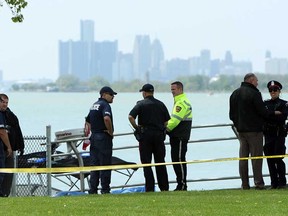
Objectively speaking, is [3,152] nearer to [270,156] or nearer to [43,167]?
[43,167]

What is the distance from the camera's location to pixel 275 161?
18.0 m

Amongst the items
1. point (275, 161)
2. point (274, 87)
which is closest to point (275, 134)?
point (275, 161)

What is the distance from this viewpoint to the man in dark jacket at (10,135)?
57.2ft

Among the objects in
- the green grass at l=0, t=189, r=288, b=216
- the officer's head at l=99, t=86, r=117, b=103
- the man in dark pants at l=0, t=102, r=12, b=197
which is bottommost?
the green grass at l=0, t=189, r=288, b=216

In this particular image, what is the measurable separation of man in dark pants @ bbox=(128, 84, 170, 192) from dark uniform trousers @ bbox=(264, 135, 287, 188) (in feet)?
5.40

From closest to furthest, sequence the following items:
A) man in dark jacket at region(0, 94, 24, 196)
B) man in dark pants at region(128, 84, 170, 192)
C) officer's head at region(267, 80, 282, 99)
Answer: officer's head at region(267, 80, 282, 99) → man in dark jacket at region(0, 94, 24, 196) → man in dark pants at region(128, 84, 170, 192)

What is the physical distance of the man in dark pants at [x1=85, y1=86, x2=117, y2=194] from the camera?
17.9m

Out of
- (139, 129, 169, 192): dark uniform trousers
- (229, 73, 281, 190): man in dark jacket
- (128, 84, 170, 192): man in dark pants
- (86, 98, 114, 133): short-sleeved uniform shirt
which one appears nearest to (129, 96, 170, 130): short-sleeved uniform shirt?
(128, 84, 170, 192): man in dark pants

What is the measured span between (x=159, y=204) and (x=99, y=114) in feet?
10.9

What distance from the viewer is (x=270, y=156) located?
17344 millimetres

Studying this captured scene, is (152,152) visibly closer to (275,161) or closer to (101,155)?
(101,155)

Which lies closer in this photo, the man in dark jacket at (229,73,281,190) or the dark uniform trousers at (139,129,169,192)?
the man in dark jacket at (229,73,281,190)

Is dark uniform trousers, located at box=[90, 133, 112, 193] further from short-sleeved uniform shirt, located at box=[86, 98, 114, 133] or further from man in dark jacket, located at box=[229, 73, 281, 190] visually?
man in dark jacket, located at box=[229, 73, 281, 190]

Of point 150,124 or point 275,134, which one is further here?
point 150,124
